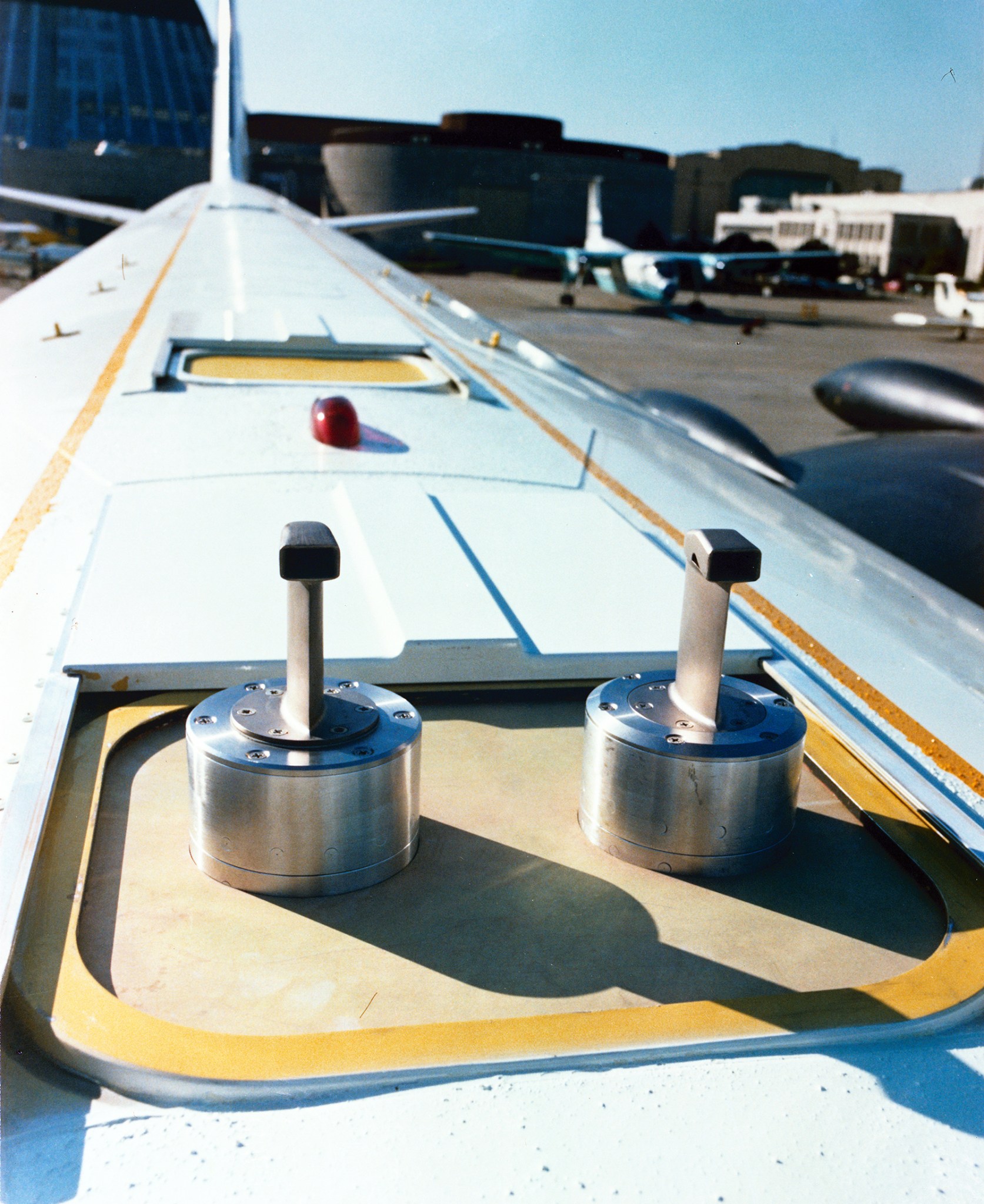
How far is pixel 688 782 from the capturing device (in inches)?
60.4

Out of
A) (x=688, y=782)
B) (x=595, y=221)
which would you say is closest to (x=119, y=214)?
(x=688, y=782)

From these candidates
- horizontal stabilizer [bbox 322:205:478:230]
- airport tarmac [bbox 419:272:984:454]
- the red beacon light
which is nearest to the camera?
the red beacon light

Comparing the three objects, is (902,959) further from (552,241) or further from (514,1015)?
(552,241)

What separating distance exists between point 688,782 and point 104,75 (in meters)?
69.4

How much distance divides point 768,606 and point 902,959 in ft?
4.29

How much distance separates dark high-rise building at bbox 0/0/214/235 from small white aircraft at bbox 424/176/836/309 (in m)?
22.7

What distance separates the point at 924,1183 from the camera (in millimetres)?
1023

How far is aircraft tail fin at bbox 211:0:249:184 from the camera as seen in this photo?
2053 centimetres

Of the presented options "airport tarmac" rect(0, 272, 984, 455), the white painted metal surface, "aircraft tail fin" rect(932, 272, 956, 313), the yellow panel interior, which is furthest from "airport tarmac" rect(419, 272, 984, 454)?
the white painted metal surface

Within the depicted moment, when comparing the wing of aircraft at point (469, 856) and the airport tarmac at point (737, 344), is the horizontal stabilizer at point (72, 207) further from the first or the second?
the wing of aircraft at point (469, 856)

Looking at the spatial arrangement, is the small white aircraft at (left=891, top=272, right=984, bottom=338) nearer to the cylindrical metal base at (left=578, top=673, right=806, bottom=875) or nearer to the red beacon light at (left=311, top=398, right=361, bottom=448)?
the red beacon light at (left=311, top=398, right=361, bottom=448)

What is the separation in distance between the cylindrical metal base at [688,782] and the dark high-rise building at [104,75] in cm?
5480

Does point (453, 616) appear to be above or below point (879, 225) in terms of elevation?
below

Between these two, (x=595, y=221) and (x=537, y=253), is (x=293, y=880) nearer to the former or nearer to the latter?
(x=537, y=253)
